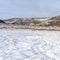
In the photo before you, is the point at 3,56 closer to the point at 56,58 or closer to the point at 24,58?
the point at 24,58

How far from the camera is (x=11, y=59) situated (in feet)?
8.75

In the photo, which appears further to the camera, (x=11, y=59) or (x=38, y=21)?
(x=38, y=21)

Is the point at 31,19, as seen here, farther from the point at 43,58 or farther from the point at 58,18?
the point at 43,58

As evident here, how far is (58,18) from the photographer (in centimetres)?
1820

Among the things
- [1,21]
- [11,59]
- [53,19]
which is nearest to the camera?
[11,59]

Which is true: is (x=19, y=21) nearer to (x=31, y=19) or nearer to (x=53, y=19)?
(x=31, y=19)

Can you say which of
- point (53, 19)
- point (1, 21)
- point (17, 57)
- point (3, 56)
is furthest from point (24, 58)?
point (53, 19)

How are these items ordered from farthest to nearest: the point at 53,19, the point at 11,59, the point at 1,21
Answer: the point at 53,19 → the point at 1,21 → the point at 11,59

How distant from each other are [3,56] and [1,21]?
45.1 ft

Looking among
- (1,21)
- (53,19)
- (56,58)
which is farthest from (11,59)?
(53,19)

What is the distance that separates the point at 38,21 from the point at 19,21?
1.75 m

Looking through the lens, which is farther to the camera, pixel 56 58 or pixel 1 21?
pixel 1 21

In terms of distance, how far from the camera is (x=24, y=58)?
274 centimetres

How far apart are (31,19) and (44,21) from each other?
4.41ft
